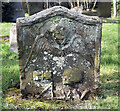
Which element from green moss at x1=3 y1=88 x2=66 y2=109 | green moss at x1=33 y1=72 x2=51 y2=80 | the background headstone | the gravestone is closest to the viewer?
green moss at x1=3 y1=88 x2=66 y2=109

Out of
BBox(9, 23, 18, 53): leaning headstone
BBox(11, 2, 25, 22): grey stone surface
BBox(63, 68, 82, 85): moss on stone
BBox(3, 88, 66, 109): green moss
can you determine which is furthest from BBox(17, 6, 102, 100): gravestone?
BBox(11, 2, 25, 22): grey stone surface

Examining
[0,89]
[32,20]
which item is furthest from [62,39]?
[0,89]

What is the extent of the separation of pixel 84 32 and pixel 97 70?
74 centimetres

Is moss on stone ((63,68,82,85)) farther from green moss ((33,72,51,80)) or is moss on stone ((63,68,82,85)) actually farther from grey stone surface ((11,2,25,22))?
grey stone surface ((11,2,25,22))

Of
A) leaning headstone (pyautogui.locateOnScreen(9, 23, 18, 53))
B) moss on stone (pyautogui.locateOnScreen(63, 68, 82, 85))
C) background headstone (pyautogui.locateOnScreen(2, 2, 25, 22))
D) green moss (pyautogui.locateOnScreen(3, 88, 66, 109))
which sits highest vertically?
background headstone (pyautogui.locateOnScreen(2, 2, 25, 22))

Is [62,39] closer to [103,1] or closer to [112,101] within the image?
[112,101]

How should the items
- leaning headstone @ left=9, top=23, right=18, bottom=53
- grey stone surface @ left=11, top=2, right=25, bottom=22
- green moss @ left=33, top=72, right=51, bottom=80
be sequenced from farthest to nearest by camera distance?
grey stone surface @ left=11, top=2, right=25, bottom=22, leaning headstone @ left=9, top=23, right=18, bottom=53, green moss @ left=33, top=72, right=51, bottom=80

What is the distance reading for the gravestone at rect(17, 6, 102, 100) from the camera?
3201mm

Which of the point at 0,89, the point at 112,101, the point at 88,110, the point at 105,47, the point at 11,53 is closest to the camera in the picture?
the point at 88,110

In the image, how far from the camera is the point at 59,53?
10.8ft

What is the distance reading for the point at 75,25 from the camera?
10.6ft

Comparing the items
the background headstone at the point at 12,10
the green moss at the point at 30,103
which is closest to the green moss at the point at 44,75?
the green moss at the point at 30,103

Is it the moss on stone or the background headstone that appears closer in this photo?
the moss on stone

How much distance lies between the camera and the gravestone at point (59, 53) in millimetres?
3201
